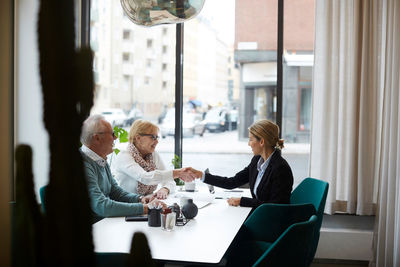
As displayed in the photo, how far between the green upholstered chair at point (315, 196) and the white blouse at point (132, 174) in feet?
3.07

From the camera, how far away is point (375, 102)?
12.9 feet

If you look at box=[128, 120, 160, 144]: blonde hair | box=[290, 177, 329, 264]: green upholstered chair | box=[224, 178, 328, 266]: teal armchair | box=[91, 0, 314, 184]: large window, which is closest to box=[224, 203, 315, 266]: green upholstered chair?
box=[224, 178, 328, 266]: teal armchair

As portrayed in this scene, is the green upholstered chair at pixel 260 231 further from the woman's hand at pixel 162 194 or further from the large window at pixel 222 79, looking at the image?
the large window at pixel 222 79

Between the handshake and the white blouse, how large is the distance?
0.07 m

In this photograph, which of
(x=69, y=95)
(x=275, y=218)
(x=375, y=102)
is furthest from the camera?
(x=375, y=102)

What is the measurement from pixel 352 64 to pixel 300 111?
656mm

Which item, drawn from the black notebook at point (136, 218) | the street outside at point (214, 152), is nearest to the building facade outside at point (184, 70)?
the street outside at point (214, 152)

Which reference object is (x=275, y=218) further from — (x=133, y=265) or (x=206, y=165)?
(x=133, y=265)

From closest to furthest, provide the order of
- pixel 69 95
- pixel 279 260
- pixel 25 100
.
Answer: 1. pixel 69 95
2. pixel 25 100
3. pixel 279 260

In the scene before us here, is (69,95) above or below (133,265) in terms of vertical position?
above

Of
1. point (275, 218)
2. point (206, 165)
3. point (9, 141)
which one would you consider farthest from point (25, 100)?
point (206, 165)

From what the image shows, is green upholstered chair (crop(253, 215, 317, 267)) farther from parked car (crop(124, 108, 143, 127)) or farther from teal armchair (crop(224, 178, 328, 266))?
parked car (crop(124, 108, 143, 127))

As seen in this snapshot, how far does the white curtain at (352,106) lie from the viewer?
389 cm

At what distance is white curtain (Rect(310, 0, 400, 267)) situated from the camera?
3.89m
